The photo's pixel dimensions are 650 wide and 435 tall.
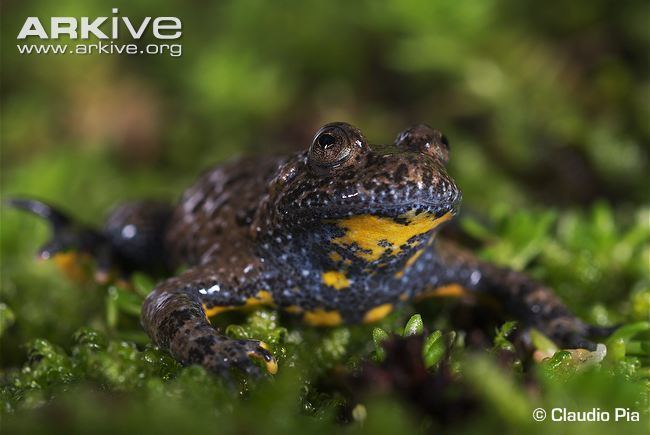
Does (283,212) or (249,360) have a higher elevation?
(283,212)

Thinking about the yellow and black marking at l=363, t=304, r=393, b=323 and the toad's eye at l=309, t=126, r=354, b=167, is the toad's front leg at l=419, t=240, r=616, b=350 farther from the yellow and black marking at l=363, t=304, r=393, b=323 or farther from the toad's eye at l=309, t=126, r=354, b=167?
the toad's eye at l=309, t=126, r=354, b=167

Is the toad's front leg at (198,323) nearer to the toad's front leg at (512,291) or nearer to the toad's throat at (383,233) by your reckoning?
the toad's throat at (383,233)

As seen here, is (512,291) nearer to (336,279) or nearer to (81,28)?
(336,279)

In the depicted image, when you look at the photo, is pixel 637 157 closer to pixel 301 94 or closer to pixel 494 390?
pixel 301 94

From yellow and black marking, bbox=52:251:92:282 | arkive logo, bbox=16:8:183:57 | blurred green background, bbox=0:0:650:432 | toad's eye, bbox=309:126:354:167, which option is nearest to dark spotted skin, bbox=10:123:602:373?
toad's eye, bbox=309:126:354:167

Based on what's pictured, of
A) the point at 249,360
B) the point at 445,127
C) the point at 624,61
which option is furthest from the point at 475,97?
Answer: the point at 249,360

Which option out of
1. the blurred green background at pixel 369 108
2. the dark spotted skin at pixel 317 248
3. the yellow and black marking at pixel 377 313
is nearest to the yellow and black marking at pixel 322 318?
the dark spotted skin at pixel 317 248
